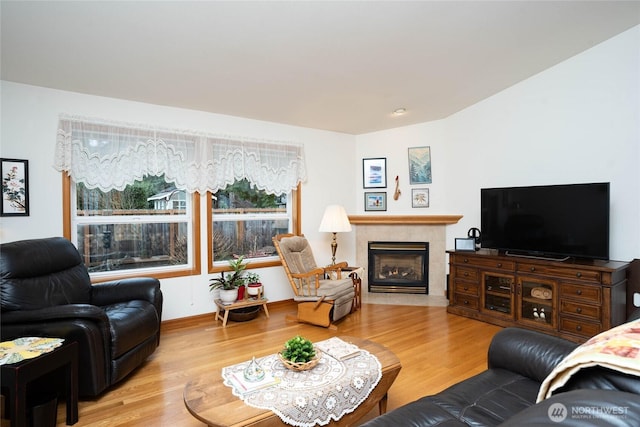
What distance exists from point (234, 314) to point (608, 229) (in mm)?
3777

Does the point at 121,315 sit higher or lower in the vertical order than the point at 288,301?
higher

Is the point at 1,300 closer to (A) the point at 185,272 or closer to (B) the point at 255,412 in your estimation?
(A) the point at 185,272

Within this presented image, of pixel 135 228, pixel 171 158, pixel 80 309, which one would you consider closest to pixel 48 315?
pixel 80 309

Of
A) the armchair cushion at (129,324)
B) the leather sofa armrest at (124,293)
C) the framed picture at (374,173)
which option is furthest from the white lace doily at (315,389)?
the framed picture at (374,173)

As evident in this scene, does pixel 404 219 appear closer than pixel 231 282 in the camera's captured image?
No

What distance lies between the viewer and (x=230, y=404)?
1.55 metres

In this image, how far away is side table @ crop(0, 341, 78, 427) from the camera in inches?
64.4

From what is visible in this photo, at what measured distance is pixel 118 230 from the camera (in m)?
3.56

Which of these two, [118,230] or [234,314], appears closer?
[118,230]

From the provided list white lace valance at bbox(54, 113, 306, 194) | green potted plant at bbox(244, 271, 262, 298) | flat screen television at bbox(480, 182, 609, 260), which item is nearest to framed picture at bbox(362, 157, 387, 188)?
white lace valance at bbox(54, 113, 306, 194)

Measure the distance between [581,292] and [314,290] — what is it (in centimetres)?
253

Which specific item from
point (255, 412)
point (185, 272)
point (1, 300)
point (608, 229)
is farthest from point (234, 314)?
point (608, 229)

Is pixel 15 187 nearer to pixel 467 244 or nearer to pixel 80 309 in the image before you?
pixel 80 309

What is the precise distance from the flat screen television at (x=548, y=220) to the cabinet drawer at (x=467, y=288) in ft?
1.59
